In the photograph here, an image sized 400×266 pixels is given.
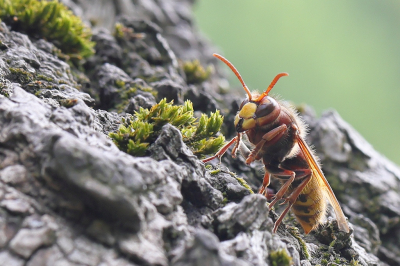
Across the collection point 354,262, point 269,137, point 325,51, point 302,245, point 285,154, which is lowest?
point 302,245

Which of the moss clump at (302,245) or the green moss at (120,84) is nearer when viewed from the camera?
the moss clump at (302,245)

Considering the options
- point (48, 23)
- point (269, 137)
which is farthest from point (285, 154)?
point (48, 23)

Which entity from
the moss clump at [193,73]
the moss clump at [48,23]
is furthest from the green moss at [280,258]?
the moss clump at [193,73]

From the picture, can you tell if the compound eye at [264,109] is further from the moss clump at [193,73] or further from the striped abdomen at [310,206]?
the moss clump at [193,73]

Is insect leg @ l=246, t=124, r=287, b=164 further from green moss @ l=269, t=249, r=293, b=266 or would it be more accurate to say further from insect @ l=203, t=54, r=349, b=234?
green moss @ l=269, t=249, r=293, b=266

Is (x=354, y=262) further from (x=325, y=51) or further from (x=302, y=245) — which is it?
(x=325, y=51)

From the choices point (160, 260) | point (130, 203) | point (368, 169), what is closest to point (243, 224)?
point (160, 260)

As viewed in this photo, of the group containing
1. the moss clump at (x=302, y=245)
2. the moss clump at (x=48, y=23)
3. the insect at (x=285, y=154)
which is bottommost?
the moss clump at (x=48, y=23)

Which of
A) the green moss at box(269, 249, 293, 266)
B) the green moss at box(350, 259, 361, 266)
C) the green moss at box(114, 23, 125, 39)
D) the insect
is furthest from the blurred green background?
the green moss at box(269, 249, 293, 266)
